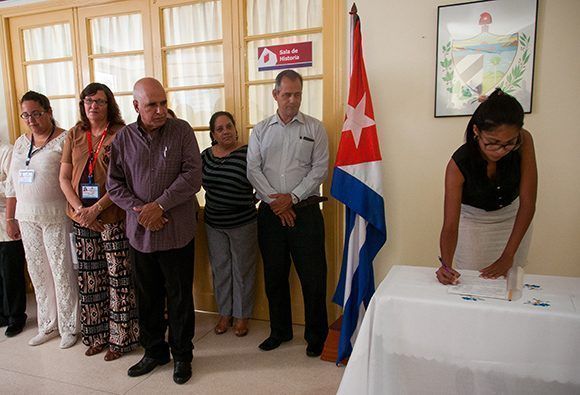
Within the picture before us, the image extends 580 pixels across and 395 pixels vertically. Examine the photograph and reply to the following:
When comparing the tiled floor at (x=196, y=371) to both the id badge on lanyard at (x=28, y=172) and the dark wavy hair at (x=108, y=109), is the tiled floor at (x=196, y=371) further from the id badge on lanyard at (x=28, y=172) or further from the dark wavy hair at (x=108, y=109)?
the dark wavy hair at (x=108, y=109)

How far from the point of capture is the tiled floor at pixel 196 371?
2.23 meters

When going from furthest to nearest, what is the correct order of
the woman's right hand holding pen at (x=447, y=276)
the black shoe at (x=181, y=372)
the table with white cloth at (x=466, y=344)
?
the black shoe at (x=181, y=372)
the woman's right hand holding pen at (x=447, y=276)
the table with white cloth at (x=466, y=344)

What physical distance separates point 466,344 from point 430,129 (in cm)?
148

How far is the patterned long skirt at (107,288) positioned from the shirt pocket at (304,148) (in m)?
1.16

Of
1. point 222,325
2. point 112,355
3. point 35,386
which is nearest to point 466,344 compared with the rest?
point 222,325

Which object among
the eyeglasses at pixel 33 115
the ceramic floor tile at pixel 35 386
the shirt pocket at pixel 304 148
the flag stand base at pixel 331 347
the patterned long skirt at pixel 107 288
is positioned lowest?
the ceramic floor tile at pixel 35 386

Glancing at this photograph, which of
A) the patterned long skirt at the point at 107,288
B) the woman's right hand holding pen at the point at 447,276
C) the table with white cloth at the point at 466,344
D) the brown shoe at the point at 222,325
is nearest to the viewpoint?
the table with white cloth at the point at 466,344

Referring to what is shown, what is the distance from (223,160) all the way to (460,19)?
162 centimetres

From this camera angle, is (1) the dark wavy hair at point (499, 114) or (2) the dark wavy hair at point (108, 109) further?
(2) the dark wavy hair at point (108, 109)

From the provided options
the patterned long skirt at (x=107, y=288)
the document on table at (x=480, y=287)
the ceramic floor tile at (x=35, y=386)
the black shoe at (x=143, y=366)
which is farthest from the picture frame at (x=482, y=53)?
the ceramic floor tile at (x=35, y=386)

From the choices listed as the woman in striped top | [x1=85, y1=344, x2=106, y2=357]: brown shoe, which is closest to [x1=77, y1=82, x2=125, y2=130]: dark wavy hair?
the woman in striped top

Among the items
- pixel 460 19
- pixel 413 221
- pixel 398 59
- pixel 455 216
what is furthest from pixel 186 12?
pixel 455 216

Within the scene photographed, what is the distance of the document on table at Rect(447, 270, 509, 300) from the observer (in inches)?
55.8

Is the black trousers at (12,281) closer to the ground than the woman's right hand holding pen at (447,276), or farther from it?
closer to the ground
